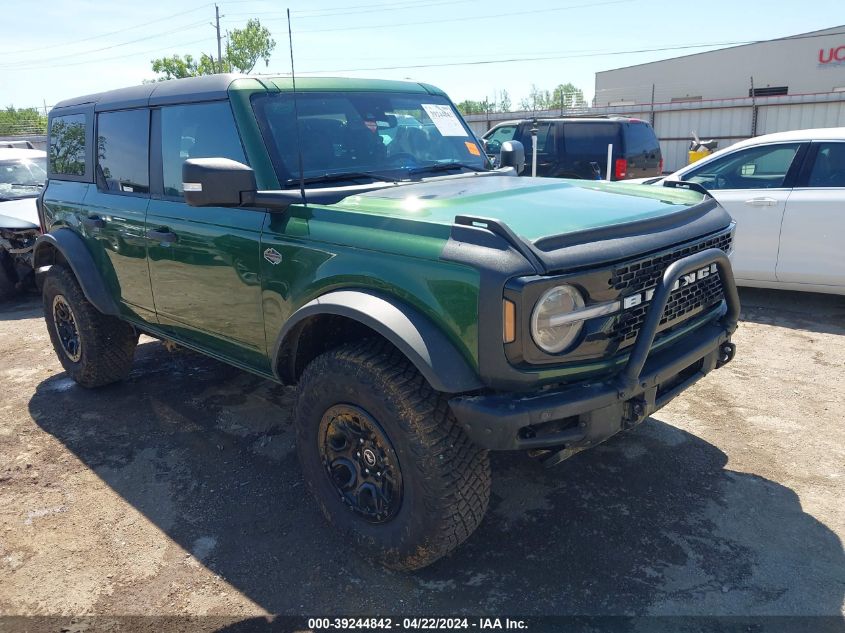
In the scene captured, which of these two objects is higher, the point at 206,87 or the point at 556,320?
the point at 206,87

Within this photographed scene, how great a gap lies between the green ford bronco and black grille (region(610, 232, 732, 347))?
0.01m

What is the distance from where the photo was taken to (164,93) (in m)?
3.85

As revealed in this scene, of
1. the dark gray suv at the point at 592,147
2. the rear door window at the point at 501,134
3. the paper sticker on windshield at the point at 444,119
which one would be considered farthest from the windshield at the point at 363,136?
the rear door window at the point at 501,134

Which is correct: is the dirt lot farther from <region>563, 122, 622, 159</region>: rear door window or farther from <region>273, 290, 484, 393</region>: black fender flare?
<region>563, 122, 622, 159</region>: rear door window

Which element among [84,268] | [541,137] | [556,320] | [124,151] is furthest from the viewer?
[541,137]

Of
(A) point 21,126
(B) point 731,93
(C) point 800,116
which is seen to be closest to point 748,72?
(B) point 731,93

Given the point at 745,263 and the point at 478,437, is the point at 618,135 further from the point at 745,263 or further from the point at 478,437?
the point at 478,437

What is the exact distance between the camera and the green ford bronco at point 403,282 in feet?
7.85

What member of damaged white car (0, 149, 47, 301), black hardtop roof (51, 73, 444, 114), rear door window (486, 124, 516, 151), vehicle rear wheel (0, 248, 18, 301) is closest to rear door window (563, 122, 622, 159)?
rear door window (486, 124, 516, 151)

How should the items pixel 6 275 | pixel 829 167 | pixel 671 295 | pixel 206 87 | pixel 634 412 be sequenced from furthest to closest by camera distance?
pixel 6 275 < pixel 829 167 < pixel 206 87 < pixel 671 295 < pixel 634 412

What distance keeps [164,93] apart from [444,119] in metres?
1.65

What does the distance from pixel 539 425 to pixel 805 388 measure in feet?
10.1

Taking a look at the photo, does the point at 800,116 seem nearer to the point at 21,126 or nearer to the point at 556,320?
the point at 556,320

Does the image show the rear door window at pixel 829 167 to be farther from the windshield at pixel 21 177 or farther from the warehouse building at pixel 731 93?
the warehouse building at pixel 731 93
